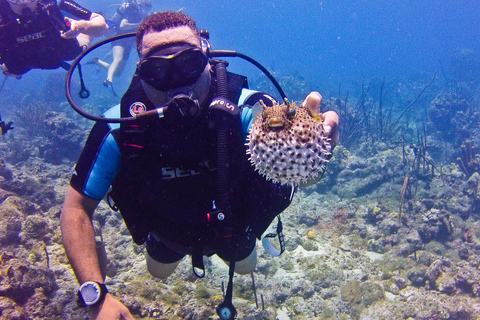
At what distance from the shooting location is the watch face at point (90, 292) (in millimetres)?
1895

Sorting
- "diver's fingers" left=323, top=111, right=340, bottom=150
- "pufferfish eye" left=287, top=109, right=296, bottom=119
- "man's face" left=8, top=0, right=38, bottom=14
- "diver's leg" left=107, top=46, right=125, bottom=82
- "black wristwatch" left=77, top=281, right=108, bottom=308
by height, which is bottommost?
"black wristwatch" left=77, top=281, right=108, bottom=308

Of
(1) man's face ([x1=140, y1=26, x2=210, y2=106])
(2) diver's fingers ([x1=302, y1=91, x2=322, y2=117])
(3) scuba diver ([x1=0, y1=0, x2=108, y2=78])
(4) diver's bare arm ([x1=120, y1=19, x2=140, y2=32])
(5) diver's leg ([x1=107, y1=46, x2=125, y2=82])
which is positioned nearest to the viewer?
(2) diver's fingers ([x1=302, y1=91, x2=322, y2=117])

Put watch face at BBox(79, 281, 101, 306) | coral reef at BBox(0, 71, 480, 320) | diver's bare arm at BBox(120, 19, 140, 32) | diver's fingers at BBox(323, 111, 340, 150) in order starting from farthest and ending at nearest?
1. diver's bare arm at BBox(120, 19, 140, 32)
2. coral reef at BBox(0, 71, 480, 320)
3. watch face at BBox(79, 281, 101, 306)
4. diver's fingers at BBox(323, 111, 340, 150)

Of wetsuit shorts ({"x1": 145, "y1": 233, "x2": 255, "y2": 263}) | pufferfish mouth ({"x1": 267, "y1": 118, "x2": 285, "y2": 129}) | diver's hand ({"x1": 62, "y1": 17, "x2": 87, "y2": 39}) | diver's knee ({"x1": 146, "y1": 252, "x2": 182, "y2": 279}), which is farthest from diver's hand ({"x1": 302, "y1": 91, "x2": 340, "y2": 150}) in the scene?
diver's hand ({"x1": 62, "y1": 17, "x2": 87, "y2": 39})

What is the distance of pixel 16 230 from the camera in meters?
4.45

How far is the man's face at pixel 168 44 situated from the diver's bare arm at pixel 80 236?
1131 mm

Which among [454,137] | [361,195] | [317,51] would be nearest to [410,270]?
[361,195]

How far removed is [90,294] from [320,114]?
215 cm

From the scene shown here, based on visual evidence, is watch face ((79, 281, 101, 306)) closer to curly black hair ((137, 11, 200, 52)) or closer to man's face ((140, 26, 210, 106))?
man's face ((140, 26, 210, 106))

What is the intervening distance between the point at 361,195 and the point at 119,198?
26.9 ft

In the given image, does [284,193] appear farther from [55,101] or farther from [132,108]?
[55,101]

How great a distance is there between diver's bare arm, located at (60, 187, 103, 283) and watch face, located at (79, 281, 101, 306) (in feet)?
0.26

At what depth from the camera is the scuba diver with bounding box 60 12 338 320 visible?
7.00ft

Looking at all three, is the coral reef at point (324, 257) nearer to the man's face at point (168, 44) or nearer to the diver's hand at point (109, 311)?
the diver's hand at point (109, 311)
